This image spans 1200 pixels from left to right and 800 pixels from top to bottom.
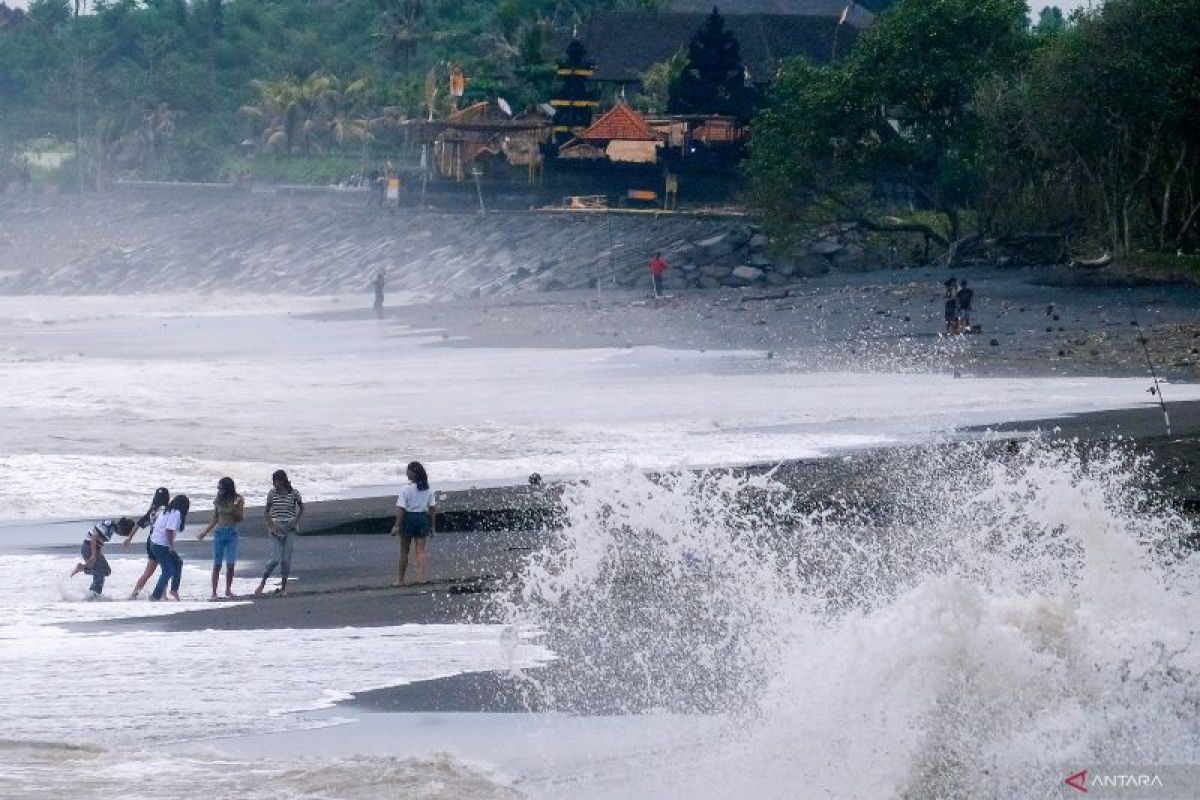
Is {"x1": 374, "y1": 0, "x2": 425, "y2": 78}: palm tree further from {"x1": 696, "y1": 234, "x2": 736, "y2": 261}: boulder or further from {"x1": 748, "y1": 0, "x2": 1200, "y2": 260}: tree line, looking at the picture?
{"x1": 748, "y1": 0, "x2": 1200, "y2": 260}: tree line

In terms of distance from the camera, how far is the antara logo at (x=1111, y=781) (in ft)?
29.2

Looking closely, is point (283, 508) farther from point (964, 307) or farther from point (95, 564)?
point (964, 307)

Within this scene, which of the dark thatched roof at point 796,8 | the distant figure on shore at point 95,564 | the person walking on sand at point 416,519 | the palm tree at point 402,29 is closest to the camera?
the distant figure on shore at point 95,564

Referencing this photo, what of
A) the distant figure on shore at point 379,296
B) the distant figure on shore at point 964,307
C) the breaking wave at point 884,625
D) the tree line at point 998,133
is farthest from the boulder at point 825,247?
the breaking wave at point 884,625

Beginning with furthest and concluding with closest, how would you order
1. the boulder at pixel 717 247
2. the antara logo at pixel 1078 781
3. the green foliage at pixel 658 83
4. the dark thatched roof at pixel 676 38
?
the dark thatched roof at pixel 676 38 < the green foliage at pixel 658 83 < the boulder at pixel 717 247 < the antara logo at pixel 1078 781

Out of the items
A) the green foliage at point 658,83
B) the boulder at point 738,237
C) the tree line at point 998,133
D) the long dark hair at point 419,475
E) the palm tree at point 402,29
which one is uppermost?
the palm tree at point 402,29

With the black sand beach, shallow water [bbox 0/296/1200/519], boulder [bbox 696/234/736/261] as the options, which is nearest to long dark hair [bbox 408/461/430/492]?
the black sand beach

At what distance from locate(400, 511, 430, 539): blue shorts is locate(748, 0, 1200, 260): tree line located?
28.2 metres

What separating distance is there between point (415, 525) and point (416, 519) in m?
0.05

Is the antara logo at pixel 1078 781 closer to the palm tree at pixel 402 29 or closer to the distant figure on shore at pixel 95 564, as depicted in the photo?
the distant figure on shore at pixel 95 564

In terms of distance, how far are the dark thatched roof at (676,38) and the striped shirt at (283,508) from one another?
58129 mm

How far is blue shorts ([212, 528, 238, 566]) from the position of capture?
15.9 metres

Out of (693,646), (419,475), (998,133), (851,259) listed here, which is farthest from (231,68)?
(693,646)

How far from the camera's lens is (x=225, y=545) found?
15930 mm
